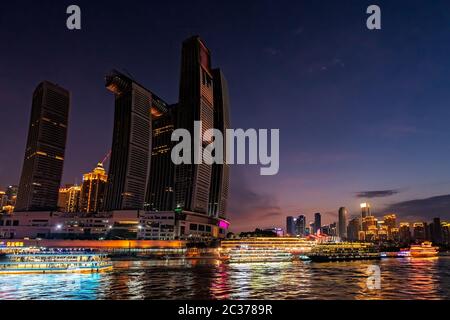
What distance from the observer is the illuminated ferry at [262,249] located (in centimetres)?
15925

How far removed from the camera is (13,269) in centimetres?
9400

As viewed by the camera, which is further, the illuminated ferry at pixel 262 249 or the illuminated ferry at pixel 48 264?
the illuminated ferry at pixel 262 249

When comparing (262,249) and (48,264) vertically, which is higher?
(262,249)

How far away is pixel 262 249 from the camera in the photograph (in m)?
168

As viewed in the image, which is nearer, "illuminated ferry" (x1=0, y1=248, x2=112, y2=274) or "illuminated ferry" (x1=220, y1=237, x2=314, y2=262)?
"illuminated ferry" (x1=0, y1=248, x2=112, y2=274)

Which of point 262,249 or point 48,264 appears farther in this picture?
point 262,249

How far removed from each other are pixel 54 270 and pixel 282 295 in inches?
2515

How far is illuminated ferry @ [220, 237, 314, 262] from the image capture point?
522ft
